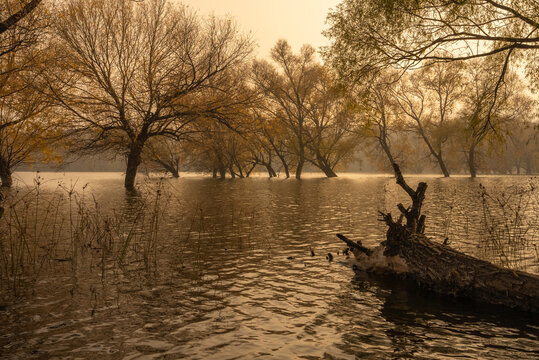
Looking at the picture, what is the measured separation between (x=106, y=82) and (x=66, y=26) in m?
4.86

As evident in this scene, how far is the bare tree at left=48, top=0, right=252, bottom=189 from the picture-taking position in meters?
32.1

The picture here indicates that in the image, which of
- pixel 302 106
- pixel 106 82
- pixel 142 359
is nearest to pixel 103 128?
pixel 106 82

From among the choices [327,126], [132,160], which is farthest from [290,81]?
[132,160]

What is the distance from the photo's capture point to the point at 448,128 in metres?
65.0

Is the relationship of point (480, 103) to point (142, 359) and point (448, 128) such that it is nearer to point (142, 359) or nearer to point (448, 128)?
point (142, 359)

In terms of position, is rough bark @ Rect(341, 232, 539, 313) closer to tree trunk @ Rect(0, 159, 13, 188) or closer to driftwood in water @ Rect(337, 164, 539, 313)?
driftwood in water @ Rect(337, 164, 539, 313)

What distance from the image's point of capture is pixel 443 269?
7.96 metres

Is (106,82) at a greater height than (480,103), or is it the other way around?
(106,82)

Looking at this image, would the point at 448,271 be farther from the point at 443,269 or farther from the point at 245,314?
the point at 245,314

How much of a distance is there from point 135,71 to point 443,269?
30.4 meters

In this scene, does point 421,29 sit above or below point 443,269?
above

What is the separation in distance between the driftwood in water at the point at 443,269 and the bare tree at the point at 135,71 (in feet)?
84.8

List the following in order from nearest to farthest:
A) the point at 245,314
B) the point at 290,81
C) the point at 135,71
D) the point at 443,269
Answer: the point at 245,314
the point at 443,269
the point at 135,71
the point at 290,81

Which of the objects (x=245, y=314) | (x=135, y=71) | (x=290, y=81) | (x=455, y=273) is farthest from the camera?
(x=290, y=81)
